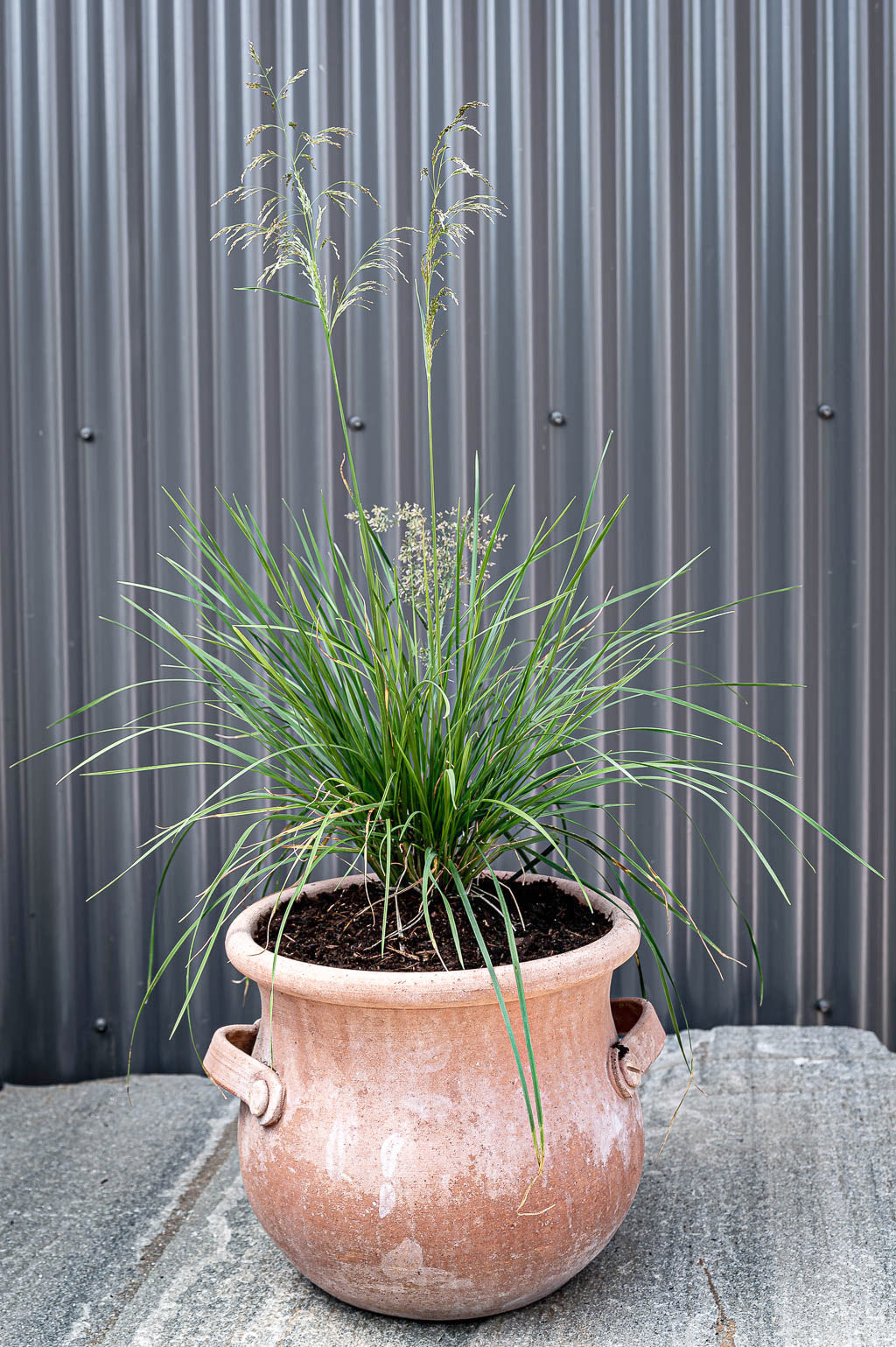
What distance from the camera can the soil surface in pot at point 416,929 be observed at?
48.8 inches

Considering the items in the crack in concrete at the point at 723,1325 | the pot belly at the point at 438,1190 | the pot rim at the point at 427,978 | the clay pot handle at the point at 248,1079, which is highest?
the pot rim at the point at 427,978

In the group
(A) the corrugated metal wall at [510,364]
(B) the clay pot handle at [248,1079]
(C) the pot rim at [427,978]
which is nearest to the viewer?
(C) the pot rim at [427,978]

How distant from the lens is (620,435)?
204cm

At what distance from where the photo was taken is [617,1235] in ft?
4.80

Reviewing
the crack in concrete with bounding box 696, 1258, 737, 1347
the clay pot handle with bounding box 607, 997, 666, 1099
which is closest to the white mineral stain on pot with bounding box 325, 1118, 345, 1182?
the clay pot handle with bounding box 607, 997, 666, 1099

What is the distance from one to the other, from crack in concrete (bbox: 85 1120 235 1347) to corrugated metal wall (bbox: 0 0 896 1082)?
35 cm

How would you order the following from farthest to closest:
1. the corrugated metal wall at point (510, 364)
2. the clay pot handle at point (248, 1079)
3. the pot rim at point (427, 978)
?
1. the corrugated metal wall at point (510, 364)
2. the clay pot handle at point (248, 1079)
3. the pot rim at point (427, 978)

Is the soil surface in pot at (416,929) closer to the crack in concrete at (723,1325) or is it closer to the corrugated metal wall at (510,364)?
the crack in concrete at (723,1325)

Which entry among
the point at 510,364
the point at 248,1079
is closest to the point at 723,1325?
the point at 248,1079

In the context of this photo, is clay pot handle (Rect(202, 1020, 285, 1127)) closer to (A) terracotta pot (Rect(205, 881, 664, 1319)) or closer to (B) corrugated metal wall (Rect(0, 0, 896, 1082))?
(A) terracotta pot (Rect(205, 881, 664, 1319))

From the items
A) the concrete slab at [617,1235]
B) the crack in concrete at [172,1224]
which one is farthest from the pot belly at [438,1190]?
the crack in concrete at [172,1224]

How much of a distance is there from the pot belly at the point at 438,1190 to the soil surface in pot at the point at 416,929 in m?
0.14

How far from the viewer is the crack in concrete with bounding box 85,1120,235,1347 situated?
A: 1.31 m

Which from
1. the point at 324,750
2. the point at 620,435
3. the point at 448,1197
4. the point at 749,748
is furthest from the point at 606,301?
the point at 448,1197
